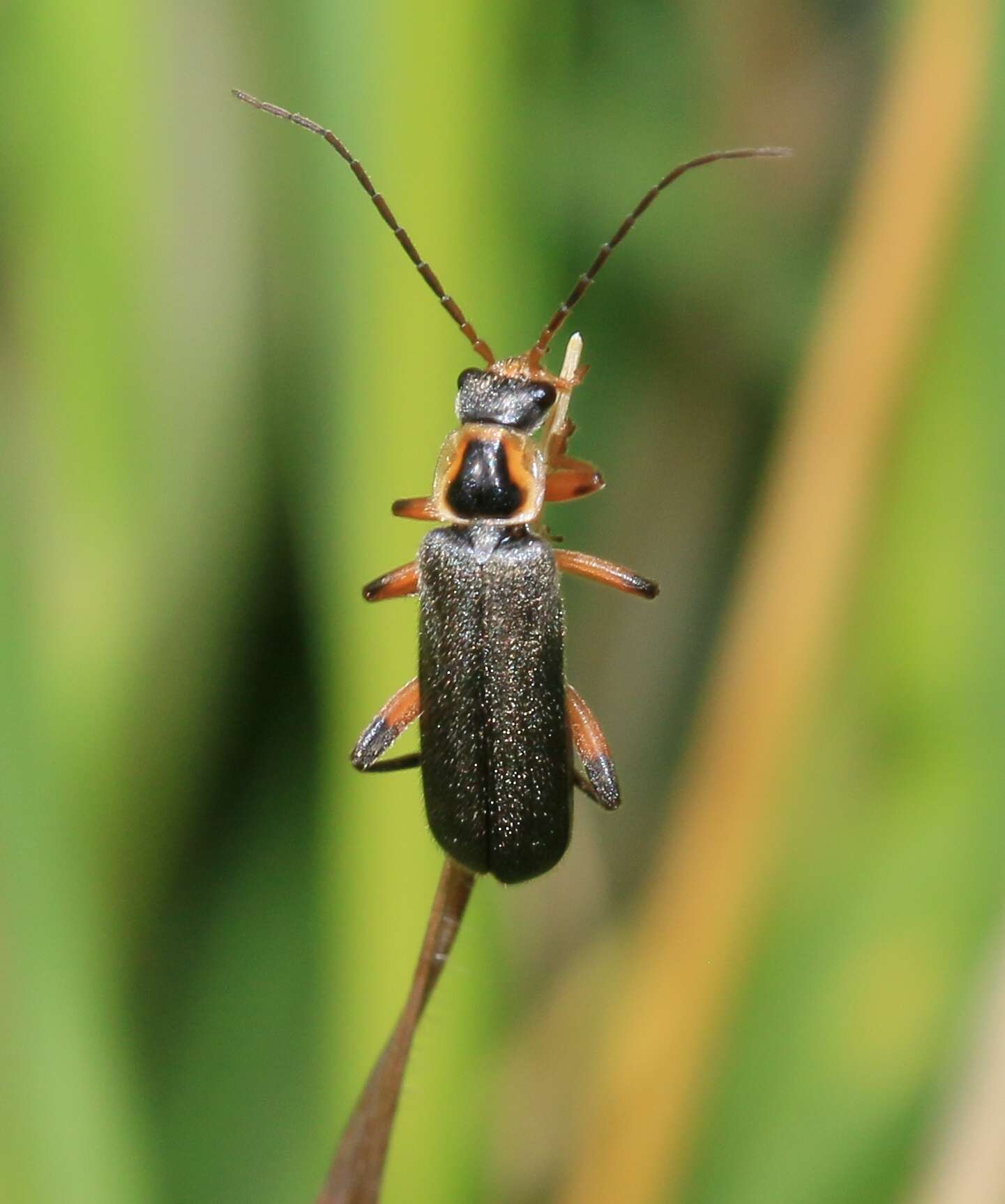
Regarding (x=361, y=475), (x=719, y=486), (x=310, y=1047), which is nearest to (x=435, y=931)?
(x=361, y=475)

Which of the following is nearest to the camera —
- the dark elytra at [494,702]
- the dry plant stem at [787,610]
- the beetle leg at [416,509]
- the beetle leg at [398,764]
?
the dark elytra at [494,702]

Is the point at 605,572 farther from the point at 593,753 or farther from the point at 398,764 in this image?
the point at 398,764

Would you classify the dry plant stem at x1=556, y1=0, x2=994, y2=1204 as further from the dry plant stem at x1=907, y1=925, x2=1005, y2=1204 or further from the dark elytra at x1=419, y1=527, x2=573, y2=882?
the dark elytra at x1=419, y1=527, x2=573, y2=882

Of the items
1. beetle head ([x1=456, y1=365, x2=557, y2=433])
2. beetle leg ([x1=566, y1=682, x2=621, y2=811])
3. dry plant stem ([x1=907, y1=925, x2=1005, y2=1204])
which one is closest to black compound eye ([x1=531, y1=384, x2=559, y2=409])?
beetle head ([x1=456, y1=365, x2=557, y2=433])

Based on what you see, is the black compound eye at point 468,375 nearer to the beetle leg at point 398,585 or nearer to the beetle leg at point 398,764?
the beetle leg at point 398,585

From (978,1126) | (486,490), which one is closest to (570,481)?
(486,490)

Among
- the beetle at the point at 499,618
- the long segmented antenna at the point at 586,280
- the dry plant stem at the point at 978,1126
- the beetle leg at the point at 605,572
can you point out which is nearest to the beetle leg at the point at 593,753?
the beetle at the point at 499,618

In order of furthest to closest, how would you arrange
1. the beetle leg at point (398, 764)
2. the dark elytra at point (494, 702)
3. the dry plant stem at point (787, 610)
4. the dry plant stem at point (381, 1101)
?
the dry plant stem at point (787, 610)
the beetle leg at point (398, 764)
the dark elytra at point (494, 702)
the dry plant stem at point (381, 1101)

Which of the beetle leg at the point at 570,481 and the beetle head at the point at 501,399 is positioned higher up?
the beetle head at the point at 501,399
